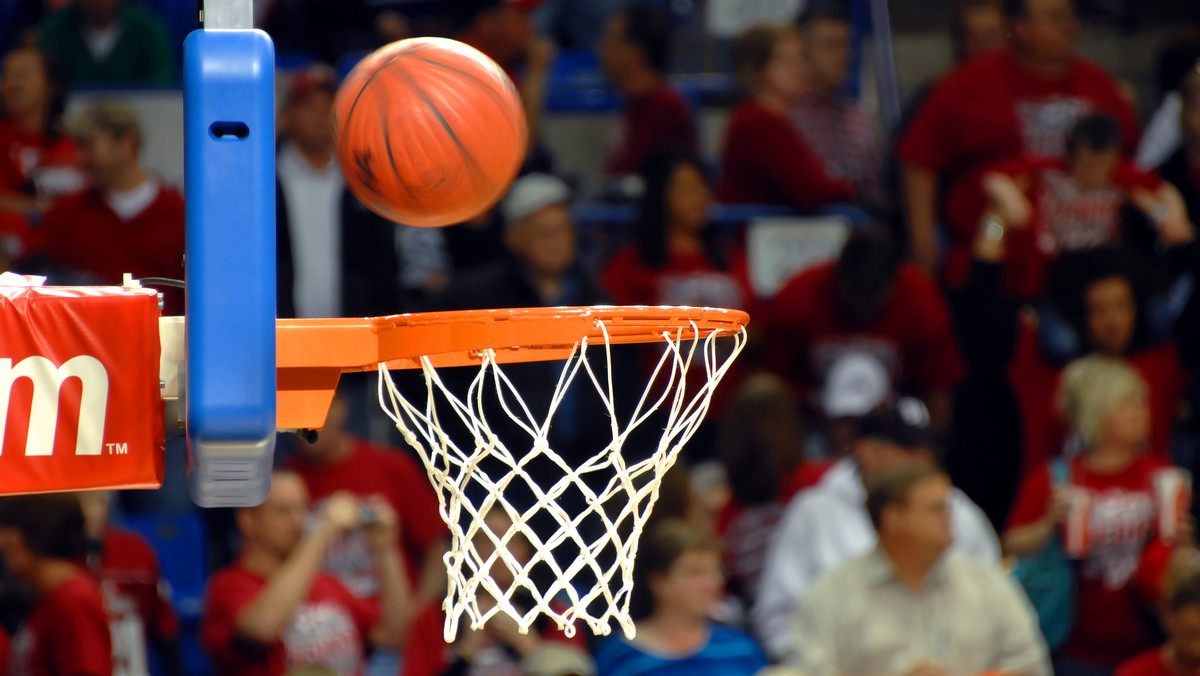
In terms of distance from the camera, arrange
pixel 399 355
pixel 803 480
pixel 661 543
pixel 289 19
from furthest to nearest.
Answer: pixel 289 19
pixel 803 480
pixel 661 543
pixel 399 355

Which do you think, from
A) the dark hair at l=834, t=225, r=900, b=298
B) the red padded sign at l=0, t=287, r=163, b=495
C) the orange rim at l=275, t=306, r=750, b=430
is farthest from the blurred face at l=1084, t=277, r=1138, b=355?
the red padded sign at l=0, t=287, r=163, b=495

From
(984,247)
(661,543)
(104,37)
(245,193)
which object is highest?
(245,193)

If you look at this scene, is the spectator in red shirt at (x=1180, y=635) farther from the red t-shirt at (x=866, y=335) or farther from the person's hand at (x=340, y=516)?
the person's hand at (x=340, y=516)

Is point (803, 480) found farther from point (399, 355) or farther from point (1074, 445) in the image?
point (399, 355)

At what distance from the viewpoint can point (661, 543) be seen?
177 inches

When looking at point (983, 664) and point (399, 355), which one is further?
point (983, 664)

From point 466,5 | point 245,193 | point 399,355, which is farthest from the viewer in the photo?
point 466,5

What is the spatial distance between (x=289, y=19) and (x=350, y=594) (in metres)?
3.28

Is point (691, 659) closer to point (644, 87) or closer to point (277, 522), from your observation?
point (277, 522)

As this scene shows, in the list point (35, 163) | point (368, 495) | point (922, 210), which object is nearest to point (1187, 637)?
point (922, 210)

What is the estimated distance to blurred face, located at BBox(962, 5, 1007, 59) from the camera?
648 cm

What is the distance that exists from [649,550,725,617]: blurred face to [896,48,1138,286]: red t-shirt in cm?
216

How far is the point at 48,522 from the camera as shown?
4.32 m

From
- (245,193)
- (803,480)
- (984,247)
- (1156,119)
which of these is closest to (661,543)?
(803,480)
